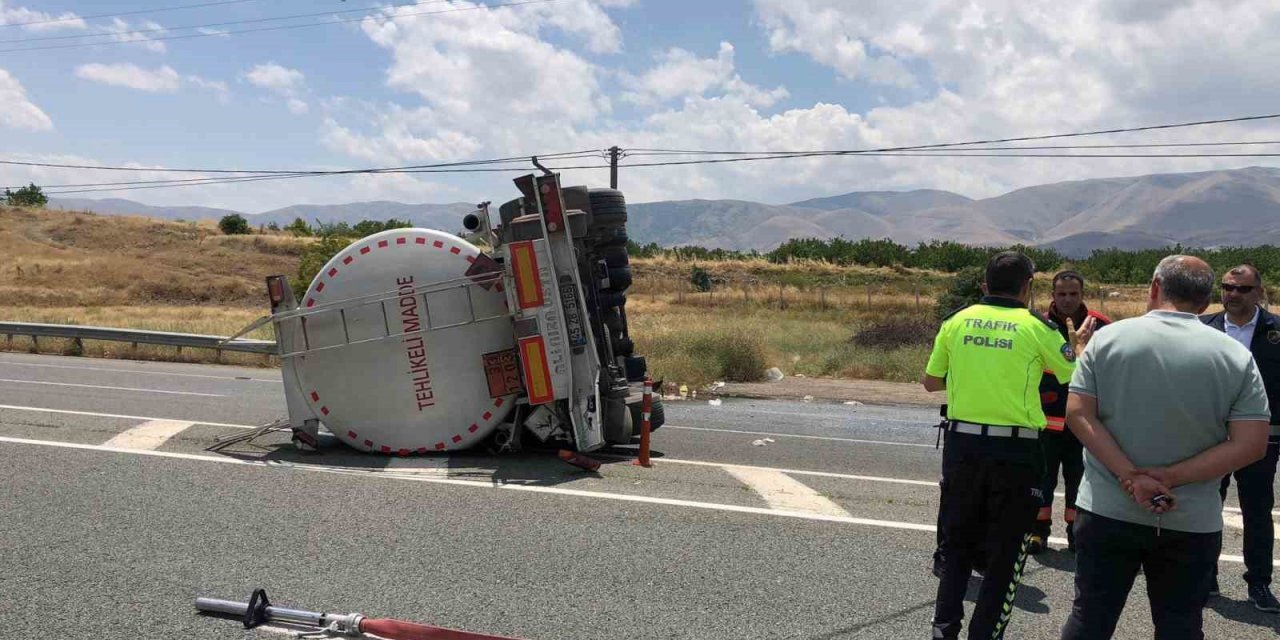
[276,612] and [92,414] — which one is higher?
[92,414]

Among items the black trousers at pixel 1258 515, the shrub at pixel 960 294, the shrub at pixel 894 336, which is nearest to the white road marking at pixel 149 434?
the black trousers at pixel 1258 515

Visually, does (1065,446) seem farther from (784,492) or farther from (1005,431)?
(1005,431)

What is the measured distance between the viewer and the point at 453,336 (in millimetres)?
8328

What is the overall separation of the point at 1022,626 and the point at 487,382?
193 inches

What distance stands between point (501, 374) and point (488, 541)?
8.39 ft

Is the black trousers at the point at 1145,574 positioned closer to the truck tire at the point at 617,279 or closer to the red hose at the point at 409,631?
the red hose at the point at 409,631

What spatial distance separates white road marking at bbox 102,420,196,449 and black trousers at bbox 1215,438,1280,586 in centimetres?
843

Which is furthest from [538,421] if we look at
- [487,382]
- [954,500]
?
[954,500]

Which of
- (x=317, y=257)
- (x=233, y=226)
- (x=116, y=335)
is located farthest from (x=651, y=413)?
(x=233, y=226)

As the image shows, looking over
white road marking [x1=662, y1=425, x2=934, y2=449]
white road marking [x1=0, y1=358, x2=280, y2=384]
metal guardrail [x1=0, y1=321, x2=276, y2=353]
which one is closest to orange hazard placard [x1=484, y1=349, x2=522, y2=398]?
white road marking [x1=662, y1=425, x2=934, y2=449]

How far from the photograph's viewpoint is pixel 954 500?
4.37m

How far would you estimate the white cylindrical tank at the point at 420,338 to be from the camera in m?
8.32

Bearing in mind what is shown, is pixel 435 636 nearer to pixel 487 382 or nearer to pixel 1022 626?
pixel 1022 626

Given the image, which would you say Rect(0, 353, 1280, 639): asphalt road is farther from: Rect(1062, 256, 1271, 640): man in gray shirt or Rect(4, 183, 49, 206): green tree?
Rect(4, 183, 49, 206): green tree
